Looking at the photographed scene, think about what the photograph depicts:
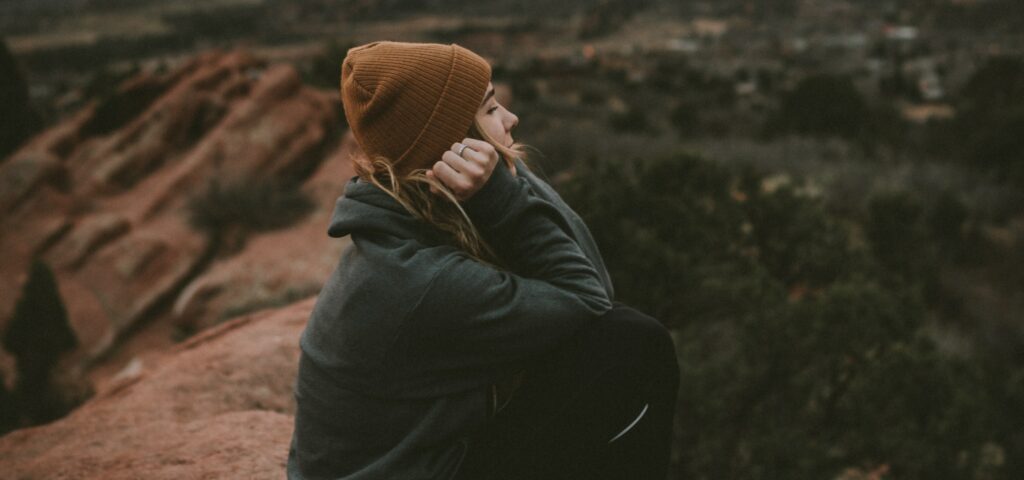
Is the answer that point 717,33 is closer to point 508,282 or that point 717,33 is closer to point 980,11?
point 980,11

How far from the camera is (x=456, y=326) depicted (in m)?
1.67

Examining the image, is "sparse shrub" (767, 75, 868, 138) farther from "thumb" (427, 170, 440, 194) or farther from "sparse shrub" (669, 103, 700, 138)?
"thumb" (427, 170, 440, 194)

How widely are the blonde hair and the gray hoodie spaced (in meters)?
0.03

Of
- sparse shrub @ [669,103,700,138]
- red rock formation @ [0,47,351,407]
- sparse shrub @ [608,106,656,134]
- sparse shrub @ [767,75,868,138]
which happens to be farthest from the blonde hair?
sparse shrub @ [767,75,868,138]

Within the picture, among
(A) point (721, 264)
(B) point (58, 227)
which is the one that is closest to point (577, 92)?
(B) point (58, 227)

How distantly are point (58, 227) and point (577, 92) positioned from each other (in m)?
20.6

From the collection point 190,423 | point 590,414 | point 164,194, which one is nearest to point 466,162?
point 590,414

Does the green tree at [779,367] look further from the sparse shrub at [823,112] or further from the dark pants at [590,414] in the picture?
the sparse shrub at [823,112]

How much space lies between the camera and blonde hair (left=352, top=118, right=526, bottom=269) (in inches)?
72.1

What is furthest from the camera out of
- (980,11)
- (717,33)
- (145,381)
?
(717,33)

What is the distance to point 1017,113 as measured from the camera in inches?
631

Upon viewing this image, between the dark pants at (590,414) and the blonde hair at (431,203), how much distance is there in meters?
0.37

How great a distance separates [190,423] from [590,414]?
1.95 metres

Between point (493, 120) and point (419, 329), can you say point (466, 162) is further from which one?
point (419, 329)
